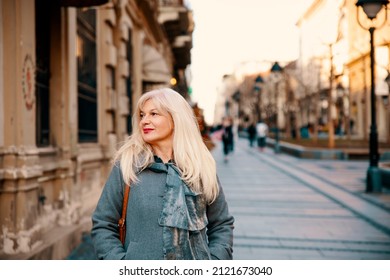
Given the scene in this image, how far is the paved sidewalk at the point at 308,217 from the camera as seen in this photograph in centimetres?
555

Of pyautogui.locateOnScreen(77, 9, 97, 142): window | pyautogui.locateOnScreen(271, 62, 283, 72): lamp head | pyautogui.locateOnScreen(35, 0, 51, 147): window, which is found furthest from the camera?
pyautogui.locateOnScreen(271, 62, 283, 72): lamp head

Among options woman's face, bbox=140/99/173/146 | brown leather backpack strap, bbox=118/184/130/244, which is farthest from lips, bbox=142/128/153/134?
brown leather backpack strap, bbox=118/184/130/244

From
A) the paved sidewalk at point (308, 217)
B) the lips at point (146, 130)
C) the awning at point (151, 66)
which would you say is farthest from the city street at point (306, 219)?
the awning at point (151, 66)

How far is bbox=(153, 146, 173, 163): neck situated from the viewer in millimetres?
2430

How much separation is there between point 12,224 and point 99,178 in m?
3.84

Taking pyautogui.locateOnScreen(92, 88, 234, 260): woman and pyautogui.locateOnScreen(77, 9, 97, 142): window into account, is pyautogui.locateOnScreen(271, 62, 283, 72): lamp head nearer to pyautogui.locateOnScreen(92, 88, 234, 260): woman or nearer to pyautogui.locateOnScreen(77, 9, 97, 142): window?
pyautogui.locateOnScreen(77, 9, 97, 142): window

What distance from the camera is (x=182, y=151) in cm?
236

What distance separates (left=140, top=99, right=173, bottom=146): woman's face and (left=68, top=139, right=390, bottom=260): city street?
311 cm

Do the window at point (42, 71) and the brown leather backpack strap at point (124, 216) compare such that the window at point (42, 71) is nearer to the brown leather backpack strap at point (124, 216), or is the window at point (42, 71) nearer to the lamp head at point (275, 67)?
the brown leather backpack strap at point (124, 216)

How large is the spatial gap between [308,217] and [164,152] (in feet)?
17.6

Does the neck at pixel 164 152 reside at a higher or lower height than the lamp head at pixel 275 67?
lower

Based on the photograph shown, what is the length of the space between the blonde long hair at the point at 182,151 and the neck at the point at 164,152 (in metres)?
0.03

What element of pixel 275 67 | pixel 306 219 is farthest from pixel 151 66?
pixel 306 219
